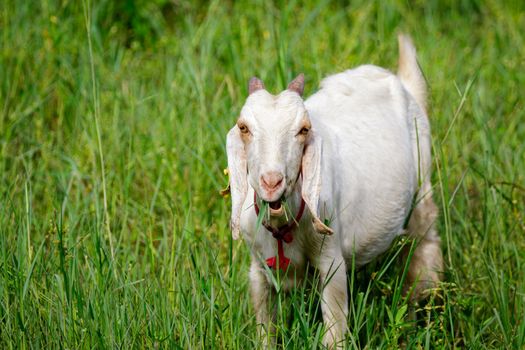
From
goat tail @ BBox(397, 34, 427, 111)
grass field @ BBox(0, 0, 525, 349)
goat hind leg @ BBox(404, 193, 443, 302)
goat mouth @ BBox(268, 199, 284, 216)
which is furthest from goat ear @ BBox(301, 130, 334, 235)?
goat tail @ BBox(397, 34, 427, 111)

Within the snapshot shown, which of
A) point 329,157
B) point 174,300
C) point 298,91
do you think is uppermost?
point 298,91

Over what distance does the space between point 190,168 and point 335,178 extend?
5.18 ft

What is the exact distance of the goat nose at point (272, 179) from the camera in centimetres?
335

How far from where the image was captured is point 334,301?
4.04m

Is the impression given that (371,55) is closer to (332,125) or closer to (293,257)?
(332,125)

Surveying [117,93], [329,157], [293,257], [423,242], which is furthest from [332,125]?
[117,93]

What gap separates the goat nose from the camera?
11.0ft

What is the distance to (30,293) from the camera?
157 inches

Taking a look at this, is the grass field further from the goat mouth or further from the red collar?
the goat mouth

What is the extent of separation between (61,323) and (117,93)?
2685 millimetres

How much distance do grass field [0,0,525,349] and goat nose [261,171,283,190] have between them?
24.2 inches

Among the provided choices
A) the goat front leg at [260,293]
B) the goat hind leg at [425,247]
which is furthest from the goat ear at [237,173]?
the goat hind leg at [425,247]

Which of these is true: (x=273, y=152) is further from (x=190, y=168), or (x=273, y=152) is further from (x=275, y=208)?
(x=190, y=168)

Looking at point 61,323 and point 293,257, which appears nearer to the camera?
point 61,323
